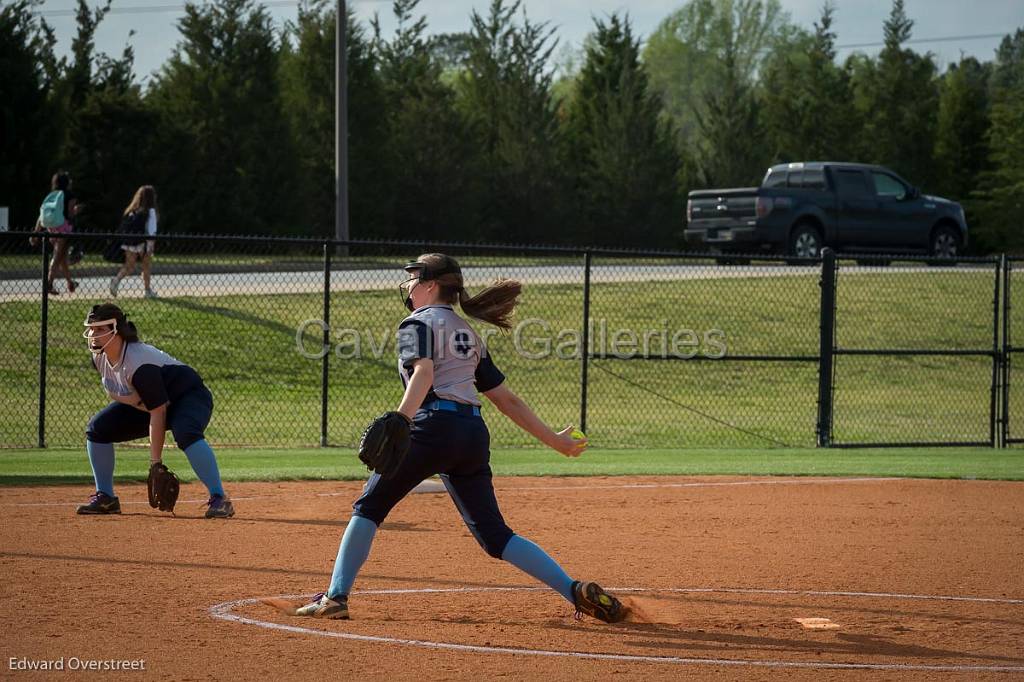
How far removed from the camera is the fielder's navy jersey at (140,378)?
8844 millimetres

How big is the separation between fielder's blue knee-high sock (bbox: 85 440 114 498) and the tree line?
19.1 metres

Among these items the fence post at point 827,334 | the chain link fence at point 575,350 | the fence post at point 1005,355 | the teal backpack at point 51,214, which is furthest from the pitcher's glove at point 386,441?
the teal backpack at point 51,214

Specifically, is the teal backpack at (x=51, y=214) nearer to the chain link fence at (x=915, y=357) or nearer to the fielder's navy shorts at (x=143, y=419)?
the fielder's navy shorts at (x=143, y=419)

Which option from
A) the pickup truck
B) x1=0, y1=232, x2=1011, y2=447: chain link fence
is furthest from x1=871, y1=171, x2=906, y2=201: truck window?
x1=0, y1=232, x2=1011, y2=447: chain link fence

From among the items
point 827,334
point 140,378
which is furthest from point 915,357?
point 140,378

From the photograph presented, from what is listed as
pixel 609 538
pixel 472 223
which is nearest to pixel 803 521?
pixel 609 538

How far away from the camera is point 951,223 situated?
93.9 feet

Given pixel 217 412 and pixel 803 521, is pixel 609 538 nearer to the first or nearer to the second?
pixel 803 521

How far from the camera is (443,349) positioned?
247 inches

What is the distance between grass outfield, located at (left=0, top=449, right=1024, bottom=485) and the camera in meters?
12.3

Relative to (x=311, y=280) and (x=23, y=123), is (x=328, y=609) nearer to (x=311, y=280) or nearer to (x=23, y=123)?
(x=311, y=280)

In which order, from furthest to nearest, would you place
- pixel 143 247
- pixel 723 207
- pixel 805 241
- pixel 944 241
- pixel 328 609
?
1. pixel 944 241
2. pixel 805 241
3. pixel 723 207
4. pixel 143 247
5. pixel 328 609

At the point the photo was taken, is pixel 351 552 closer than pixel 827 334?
Yes

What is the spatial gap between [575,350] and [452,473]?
14.2m
